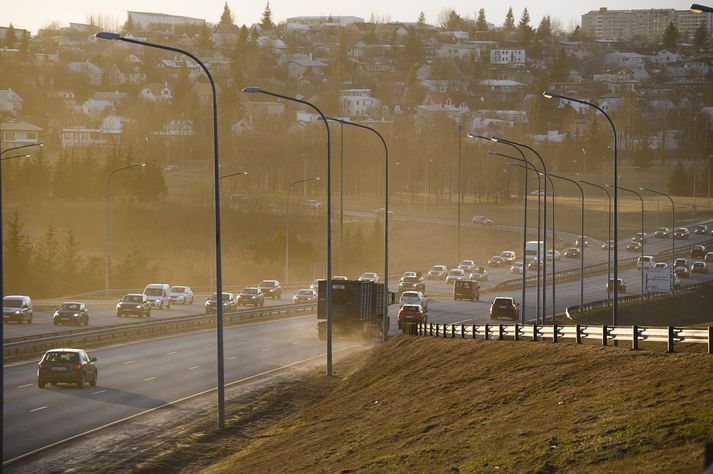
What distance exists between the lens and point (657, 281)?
8612cm

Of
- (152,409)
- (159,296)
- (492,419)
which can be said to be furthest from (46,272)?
(492,419)

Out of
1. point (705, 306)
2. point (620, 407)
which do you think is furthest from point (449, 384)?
point (705, 306)

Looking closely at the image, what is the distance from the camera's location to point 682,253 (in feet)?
→ 412

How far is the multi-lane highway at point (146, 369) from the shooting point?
3419cm

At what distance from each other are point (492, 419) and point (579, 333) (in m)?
8.77

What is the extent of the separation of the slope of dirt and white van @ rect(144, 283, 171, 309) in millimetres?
37834

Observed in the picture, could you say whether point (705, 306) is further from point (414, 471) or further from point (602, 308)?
point (414, 471)

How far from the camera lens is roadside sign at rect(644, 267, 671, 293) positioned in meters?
85.9

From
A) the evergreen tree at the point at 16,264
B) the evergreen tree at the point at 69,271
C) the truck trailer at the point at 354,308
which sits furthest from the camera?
the evergreen tree at the point at 69,271

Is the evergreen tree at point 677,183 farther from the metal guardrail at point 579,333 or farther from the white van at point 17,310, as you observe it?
the metal guardrail at point 579,333

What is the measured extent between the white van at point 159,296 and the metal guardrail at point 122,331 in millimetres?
7084

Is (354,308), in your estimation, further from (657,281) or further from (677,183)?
(677,183)

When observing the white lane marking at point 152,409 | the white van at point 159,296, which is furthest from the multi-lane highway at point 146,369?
the white van at point 159,296

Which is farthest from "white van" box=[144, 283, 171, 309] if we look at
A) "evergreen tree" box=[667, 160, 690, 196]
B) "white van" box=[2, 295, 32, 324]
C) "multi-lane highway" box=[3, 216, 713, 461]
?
"evergreen tree" box=[667, 160, 690, 196]
